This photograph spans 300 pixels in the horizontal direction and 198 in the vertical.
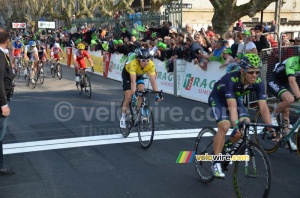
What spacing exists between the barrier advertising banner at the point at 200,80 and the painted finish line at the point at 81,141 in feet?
12.2

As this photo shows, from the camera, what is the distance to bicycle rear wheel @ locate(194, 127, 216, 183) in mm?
5496

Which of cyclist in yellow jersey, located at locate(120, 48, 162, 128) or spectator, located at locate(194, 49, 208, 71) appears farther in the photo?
spectator, located at locate(194, 49, 208, 71)

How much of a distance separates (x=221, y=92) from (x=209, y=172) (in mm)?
1178

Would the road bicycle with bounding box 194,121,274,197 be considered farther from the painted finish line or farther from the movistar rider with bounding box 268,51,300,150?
the painted finish line

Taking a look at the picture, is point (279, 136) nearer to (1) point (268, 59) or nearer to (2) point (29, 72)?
(1) point (268, 59)

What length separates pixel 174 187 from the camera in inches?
216

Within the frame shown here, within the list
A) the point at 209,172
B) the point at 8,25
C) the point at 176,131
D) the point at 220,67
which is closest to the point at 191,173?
the point at 209,172

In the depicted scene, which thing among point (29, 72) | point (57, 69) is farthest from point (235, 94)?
point (57, 69)

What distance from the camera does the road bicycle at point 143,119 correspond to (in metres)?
7.39

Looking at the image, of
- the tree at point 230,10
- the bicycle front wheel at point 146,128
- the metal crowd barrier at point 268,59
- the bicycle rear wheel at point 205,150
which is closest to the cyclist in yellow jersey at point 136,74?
the bicycle front wheel at point 146,128

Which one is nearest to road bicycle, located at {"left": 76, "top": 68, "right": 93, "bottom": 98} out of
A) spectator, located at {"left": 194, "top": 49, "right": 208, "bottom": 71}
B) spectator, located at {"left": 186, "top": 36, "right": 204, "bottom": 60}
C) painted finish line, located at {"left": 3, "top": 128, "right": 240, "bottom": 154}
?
spectator, located at {"left": 186, "top": 36, "right": 204, "bottom": 60}

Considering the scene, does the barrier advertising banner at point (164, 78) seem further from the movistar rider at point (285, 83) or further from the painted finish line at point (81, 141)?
the movistar rider at point (285, 83)

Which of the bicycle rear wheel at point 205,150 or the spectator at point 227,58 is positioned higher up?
the spectator at point 227,58

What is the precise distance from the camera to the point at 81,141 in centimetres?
802
